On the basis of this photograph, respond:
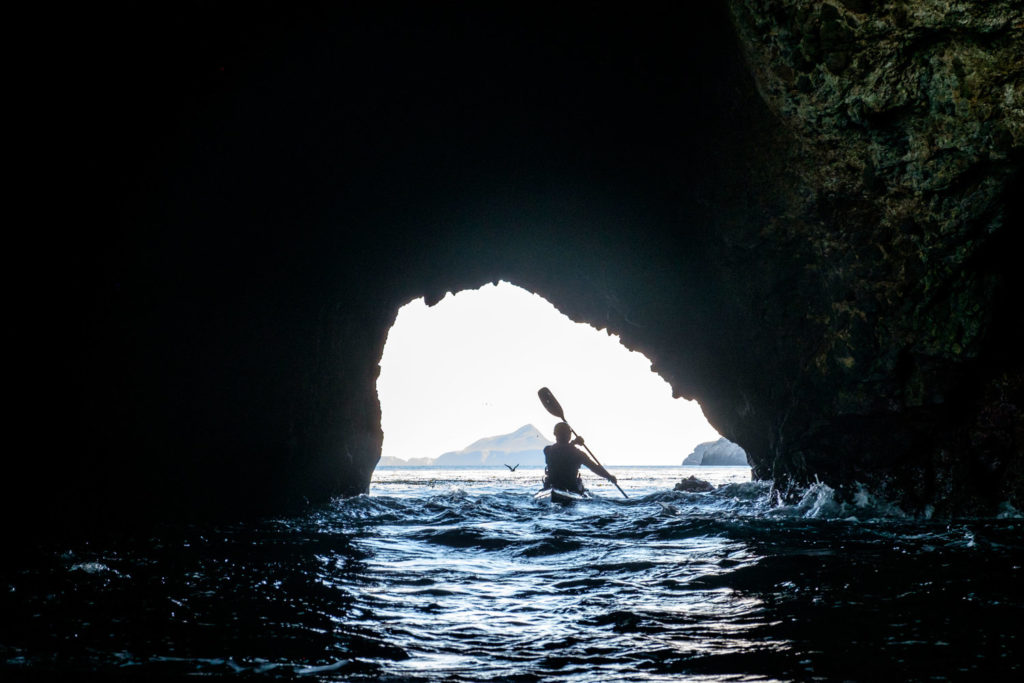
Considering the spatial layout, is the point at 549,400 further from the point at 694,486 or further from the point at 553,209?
the point at 694,486

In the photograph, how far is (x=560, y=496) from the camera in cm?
1385

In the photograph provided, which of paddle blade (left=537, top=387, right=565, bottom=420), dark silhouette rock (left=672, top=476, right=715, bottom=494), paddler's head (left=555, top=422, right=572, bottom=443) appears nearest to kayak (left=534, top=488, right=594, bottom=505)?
paddler's head (left=555, top=422, right=572, bottom=443)

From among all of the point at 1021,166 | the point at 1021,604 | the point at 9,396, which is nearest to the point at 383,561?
the point at 9,396

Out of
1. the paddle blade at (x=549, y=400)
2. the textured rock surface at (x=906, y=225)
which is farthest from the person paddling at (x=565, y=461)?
the textured rock surface at (x=906, y=225)

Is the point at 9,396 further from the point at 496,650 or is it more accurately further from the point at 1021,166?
the point at 1021,166

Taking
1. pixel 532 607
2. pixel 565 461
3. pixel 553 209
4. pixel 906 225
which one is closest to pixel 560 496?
pixel 565 461

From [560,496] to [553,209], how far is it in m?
6.54

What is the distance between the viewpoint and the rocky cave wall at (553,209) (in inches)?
278

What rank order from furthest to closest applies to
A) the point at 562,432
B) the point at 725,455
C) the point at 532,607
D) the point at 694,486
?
the point at 725,455, the point at 694,486, the point at 562,432, the point at 532,607

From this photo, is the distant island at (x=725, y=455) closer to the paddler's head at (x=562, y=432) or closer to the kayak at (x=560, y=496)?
the kayak at (x=560, y=496)

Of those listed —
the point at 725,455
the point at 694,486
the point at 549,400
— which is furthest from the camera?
the point at 725,455

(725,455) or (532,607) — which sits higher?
(532,607)

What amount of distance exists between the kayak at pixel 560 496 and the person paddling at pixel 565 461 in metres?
0.15

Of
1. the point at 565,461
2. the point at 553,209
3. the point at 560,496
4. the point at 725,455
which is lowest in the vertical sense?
the point at 725,455
